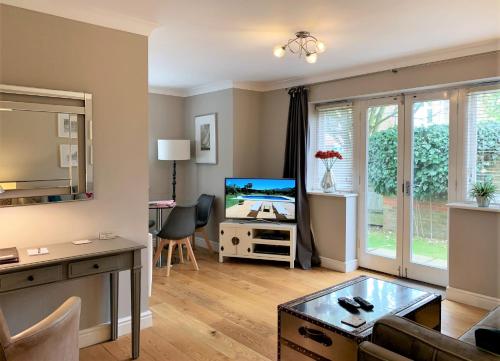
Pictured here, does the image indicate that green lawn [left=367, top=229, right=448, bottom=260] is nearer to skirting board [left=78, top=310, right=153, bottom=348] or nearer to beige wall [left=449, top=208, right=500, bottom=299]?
beige wall [left=449, top=208, right=500, bottom=299]

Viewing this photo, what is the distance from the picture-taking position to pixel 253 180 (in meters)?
5.20

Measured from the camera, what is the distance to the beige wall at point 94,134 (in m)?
2.57

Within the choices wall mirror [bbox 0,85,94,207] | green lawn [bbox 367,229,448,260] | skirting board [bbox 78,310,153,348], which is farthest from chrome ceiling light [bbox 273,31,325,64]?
skirting board [bbox 78,310,153,348]

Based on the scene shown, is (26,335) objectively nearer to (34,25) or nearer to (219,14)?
(34,25)

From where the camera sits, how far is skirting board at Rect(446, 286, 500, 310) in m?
3.58

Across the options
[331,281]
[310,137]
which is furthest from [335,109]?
[331,281]

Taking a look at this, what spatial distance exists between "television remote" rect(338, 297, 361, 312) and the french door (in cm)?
223

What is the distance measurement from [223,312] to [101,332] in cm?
105

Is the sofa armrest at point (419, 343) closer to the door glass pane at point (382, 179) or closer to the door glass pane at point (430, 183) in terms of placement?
the door glass pane at point (430, 183)

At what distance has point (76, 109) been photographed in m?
2.78

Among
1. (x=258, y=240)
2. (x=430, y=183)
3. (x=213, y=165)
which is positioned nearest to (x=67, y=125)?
(x=258, y=240)

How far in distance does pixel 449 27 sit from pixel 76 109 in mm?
2879

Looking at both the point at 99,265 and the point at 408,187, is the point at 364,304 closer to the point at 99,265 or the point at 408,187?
the point at 99,265

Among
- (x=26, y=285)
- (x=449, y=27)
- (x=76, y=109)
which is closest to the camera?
(x=26, y=285)
